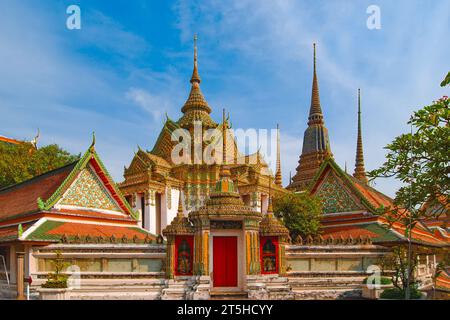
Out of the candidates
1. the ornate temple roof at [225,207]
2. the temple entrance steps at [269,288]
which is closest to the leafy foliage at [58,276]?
the ornate temple roof at [225,207]

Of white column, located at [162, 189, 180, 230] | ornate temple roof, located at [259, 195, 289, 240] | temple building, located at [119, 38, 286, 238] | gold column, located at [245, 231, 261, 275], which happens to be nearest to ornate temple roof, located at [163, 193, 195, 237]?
gold column, located at [245, 231, 261, 275]

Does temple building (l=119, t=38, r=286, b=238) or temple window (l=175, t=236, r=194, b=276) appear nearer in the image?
temple window (l=175, t=236, r=194, b=276)

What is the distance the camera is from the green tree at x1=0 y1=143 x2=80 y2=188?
33.7 meters

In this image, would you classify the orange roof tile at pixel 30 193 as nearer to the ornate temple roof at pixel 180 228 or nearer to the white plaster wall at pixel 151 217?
the ornate temple roof at pixel 180 228

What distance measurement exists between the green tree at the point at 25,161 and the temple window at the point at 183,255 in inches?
841

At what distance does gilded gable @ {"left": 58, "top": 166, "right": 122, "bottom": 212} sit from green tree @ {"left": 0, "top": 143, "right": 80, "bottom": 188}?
13.5 m

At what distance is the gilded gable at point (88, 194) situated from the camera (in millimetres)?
21642

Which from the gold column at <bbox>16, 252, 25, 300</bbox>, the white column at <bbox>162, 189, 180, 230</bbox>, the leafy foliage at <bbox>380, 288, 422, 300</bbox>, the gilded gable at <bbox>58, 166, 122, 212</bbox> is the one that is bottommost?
the leafy foliage at <bbox>380, 288, 422, 300</bbox>

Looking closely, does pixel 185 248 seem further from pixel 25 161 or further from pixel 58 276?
pixel 25 161

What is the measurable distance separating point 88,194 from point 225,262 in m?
9.05

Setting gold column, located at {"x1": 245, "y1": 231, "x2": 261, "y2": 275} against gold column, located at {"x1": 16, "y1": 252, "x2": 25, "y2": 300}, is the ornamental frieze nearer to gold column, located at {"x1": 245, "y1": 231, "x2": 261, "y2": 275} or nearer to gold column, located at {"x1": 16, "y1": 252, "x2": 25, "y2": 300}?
gold column, located at {"x1": 245, "y1": 231, "x2": 261, "y2": 275}

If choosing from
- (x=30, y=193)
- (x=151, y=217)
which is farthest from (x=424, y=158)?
(x=151, y=217)

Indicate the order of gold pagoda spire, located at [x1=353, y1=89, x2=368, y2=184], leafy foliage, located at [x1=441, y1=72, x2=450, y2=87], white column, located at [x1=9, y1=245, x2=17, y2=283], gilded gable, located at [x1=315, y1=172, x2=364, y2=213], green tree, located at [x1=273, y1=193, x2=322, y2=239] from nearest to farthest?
1. leafy foliage, located at [x1=441, y1=72, x2=450, y2=87]
2. white column, located at [x1=9, y1=245, x2=17, y2=283]
3. gilded gable, located at [x1=315, y1=172, x2=364, y2=213]
4. green tree, located at [x1=273, y1=193, x2=322, y2=239]
5. gold pagoda spire, located at [x1=353, y1=89, x2=368, y2=184]
